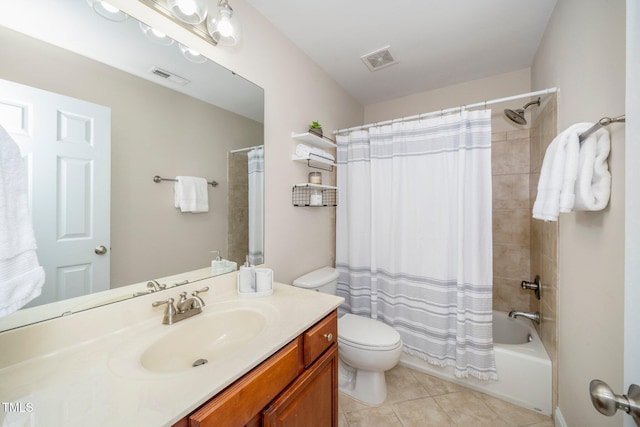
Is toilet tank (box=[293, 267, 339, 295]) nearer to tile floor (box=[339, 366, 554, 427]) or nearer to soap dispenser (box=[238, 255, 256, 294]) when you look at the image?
soap dispenser (box=[238, 255, 256, 294])

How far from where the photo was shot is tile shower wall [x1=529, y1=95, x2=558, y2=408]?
1.44 m

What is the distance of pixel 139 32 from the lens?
3.29 ft

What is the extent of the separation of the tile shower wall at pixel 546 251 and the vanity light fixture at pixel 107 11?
7.37 ft

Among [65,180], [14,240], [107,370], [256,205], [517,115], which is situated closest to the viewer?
[14,240]

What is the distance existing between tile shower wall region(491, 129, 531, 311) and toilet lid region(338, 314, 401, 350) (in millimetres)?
1320

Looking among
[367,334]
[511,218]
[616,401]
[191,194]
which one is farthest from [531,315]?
[191,194]

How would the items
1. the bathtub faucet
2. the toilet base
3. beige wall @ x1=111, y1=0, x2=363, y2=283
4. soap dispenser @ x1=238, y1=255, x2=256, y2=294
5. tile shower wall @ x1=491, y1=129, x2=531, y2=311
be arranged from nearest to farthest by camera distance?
soap dispenser @ x1=238, y1=255, x2=256, y2=294, beige wall @ x1=111, y1=0, x2=363, y2=283, the toilet base, the bathtub faucet, tile shower wall @ x1=491, y1=129, x2=531, y2=311

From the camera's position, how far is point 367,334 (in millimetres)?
1590

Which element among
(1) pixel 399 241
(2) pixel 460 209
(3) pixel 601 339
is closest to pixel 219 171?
(1) pixel 399 241

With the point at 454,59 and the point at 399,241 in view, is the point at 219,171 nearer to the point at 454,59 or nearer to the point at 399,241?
the point at 399,241

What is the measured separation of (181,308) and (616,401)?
4.10 feet

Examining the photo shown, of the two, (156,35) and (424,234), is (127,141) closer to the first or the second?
(156,35)

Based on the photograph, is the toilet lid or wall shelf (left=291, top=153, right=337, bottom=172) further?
wall shelf (left=291, top=153, right=337, bottom=172)

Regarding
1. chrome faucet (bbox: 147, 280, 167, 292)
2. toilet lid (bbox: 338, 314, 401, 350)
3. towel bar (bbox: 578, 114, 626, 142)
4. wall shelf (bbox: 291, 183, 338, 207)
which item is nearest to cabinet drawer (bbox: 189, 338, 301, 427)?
chrome faucet (bbox: 147, 280, 167, 292)
